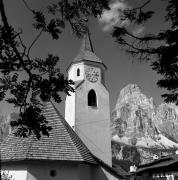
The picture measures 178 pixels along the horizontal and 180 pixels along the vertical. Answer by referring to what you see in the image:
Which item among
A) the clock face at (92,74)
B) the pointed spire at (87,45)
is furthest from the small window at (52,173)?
the pointed spire at (87,45)

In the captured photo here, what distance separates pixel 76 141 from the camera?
1678cm

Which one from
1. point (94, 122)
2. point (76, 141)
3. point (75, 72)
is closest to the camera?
point (76, 141)

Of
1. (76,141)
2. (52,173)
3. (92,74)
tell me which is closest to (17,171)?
(52,173)

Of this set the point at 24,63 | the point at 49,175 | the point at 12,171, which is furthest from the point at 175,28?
the point at 12,171

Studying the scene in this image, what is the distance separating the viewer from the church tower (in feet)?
68.2

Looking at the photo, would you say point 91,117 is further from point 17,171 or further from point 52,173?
point 17,171

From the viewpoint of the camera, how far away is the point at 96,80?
76.1 ft

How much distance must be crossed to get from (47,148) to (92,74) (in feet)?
31.9

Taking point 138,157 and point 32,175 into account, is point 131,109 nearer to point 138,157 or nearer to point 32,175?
point 138,157

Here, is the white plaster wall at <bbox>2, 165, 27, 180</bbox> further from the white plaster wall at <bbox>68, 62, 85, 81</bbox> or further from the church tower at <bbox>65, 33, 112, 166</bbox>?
the white plaster wall at <bbox>68, 62, 85, 81</bbox>

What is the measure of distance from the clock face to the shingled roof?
713 cm

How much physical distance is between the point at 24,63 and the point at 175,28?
3659 millimetres

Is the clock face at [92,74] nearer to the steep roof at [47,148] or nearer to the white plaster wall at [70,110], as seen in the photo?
the white plaster wall at [70,110]

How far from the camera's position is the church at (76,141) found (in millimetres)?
14203
